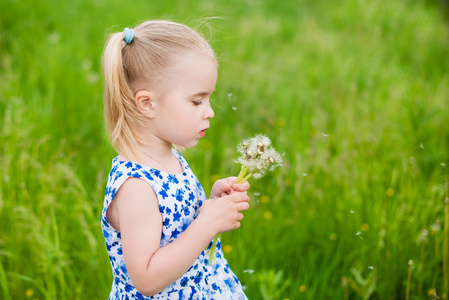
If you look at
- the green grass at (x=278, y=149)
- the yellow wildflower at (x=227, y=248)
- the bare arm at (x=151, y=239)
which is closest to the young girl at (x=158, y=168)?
the bare arm at (x=151, y=239)

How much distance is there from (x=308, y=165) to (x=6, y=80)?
2.33 metres

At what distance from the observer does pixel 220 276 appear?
150cm

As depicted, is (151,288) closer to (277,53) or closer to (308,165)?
(308,165)

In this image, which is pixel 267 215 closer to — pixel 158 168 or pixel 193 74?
pixel 158 168

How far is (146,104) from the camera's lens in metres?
1.33

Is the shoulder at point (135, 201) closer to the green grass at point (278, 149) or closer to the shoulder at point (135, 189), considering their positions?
the shoulder at point (135, 189)

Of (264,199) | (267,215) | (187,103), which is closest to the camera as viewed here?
(187,103)

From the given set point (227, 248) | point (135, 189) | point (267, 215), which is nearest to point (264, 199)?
point (267, 215)

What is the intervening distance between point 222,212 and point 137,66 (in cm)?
49

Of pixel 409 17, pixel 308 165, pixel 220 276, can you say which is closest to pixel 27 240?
pixel 220 276

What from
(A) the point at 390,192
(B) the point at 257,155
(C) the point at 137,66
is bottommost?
(A) the point at 390,192

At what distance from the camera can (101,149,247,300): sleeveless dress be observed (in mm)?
1291

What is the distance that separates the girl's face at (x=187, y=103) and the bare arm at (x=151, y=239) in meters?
0.18

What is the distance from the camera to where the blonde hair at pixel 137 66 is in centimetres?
131
